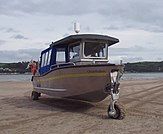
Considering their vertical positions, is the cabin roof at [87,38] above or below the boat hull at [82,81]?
above

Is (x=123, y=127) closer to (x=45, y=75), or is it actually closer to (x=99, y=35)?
(x=99, y=35)

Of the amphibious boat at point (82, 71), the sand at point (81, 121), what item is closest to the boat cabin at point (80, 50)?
the amphibious boat at point (82, 71)

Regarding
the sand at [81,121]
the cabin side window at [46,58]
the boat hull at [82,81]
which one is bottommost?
the sand at [81,121]

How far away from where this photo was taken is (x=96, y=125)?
9789 mm

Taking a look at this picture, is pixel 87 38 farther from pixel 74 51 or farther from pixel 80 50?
pixel 74 51

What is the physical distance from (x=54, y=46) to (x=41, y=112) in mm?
3350

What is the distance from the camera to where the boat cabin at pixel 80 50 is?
43.2ft

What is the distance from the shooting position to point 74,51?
13883 mm

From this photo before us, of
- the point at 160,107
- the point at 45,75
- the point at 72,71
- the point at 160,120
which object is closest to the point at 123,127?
the point at 160,120

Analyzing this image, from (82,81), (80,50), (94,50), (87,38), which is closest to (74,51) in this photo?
(80,50)

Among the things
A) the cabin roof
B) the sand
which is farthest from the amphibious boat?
the sand

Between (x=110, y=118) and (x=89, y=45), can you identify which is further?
(x=89, y=45)

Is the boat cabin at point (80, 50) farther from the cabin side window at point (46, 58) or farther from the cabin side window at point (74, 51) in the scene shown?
the cabin side window at point (46, 58)

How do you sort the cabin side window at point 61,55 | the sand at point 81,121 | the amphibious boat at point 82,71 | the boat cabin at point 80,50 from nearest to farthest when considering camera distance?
1. the sand at point 81,121
2. the amphibious boat at point 82,71
3. the boat cabin at point 80,50
4. the cabin side window at point 61,55
